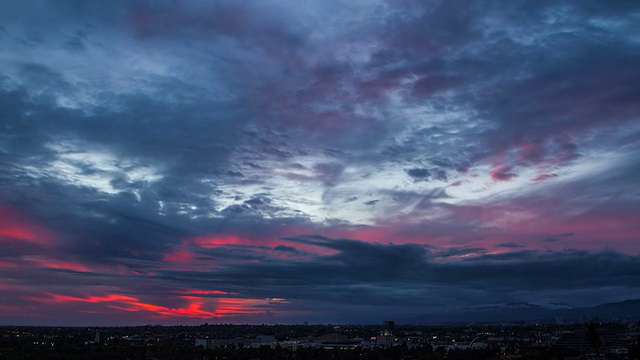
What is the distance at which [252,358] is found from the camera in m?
159

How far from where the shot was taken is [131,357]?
157875 mm

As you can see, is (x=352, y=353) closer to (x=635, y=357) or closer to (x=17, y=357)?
(x=635, y=357)

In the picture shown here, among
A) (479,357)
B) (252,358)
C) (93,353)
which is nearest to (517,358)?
(479,357)

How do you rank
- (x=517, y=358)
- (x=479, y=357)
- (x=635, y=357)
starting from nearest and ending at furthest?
(x=635, y=357), (x=517, y=358), (x=479, y=357)

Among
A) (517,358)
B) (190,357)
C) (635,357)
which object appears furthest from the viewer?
(190,357)

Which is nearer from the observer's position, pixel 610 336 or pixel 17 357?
pixel 17 357

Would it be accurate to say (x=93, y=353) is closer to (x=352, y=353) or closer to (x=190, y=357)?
(x=190, y=357)

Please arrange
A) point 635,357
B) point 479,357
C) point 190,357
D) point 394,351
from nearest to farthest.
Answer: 1. point 635,357
2. point 479,357
3. point 190,357
4. point 394,351

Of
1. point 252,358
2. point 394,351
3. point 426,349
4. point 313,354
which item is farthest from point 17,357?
point 426,349

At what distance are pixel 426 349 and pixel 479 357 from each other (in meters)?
32.9

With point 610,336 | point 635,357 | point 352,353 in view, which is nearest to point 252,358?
point 352,353

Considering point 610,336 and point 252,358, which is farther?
point 610,336

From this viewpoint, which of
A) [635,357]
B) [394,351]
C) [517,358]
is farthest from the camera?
[394,351]

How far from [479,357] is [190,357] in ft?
247
